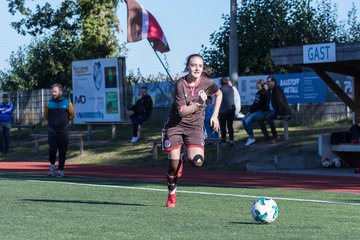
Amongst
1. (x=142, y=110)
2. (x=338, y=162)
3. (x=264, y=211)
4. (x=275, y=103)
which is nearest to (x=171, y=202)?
(x=264, y=211)

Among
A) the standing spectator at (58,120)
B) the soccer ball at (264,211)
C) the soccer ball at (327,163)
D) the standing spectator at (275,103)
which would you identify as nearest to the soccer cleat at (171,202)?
the soccer ball at (264,211)

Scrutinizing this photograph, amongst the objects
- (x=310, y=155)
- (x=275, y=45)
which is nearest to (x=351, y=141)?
(x=310, y=155)

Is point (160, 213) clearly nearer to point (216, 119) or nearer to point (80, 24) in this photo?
point (216, 119)

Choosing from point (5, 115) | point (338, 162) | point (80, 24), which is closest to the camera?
point (338, 162)

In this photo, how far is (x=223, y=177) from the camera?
66.7ft

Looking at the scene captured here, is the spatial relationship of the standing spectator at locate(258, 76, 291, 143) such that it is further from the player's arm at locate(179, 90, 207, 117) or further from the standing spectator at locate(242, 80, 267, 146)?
the player's arm at locate(179, 90, 207, 117)

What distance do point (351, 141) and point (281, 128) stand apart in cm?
681

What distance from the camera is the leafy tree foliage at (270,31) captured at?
4325cm

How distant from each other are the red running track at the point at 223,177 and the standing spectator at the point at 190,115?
16.1 feet

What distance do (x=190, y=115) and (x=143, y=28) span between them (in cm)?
1347

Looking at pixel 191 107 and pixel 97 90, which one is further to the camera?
pixel 97 90

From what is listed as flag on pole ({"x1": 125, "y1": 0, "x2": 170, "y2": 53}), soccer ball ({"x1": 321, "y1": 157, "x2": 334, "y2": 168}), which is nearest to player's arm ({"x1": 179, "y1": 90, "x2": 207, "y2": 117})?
soccer ball ({"x1": 321, "y1": 157, "x2": 334, "y2": 168})

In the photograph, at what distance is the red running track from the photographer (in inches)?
692

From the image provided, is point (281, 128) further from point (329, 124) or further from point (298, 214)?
point (298, 214)
